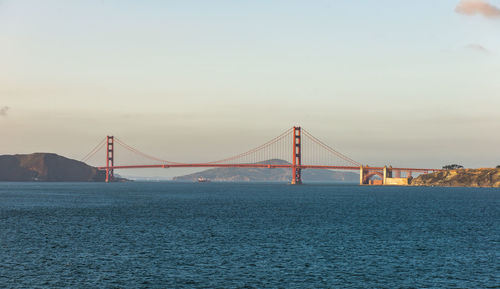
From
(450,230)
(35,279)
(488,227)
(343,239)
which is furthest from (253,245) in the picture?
(488,227)

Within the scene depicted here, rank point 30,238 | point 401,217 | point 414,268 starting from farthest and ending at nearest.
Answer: point 401,217, point 30,238, point 414,268

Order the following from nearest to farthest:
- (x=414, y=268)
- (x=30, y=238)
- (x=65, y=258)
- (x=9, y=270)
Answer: (x=9, y=270), (x=414, y=268), (x=65, y=258), (x=30, y=238)

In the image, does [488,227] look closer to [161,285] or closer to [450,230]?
[450,230]

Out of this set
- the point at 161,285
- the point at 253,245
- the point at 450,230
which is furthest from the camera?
the point at 450,230

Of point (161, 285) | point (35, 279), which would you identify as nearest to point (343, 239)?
point (161, 285)

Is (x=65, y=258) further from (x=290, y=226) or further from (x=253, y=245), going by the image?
(x=290, y=226)

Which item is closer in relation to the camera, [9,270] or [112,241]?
[9,270]

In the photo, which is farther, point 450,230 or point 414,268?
point 450,230

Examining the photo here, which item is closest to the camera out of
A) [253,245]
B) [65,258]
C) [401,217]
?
[65,258]
